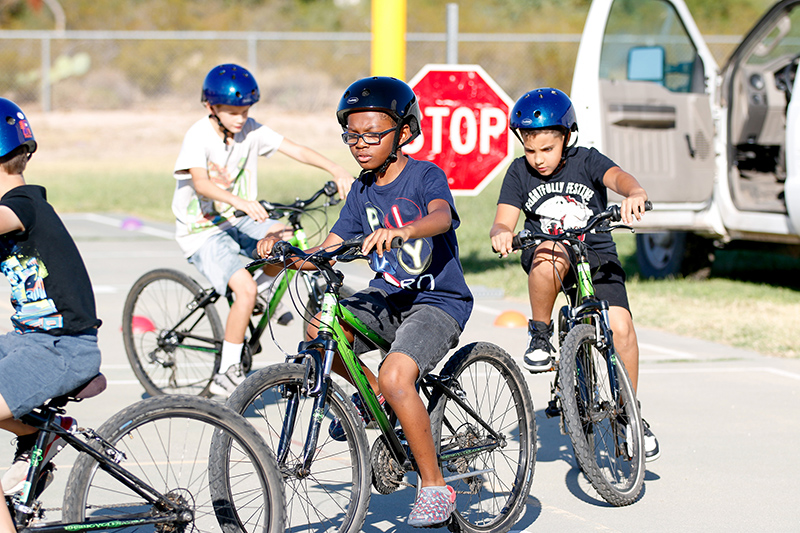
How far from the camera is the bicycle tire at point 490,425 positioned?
447 centimetres

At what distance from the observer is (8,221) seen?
3.66 meters

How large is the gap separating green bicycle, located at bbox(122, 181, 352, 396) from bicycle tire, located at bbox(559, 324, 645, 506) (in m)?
1.71

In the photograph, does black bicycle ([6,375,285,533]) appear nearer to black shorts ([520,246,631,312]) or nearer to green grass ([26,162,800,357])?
black shorts ([520,246,631,312])

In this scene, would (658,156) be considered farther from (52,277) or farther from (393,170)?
(52,277)

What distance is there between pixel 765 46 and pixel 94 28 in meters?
29.4

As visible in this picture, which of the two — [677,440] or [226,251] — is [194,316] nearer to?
[226,251]

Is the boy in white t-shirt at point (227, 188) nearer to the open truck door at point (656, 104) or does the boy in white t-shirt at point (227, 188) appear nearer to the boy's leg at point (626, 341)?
the boy's leg at point (626, 341)

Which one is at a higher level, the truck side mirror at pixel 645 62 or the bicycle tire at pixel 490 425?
the truck side mirror at pixel 645 62

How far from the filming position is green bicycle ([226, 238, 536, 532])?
384 centimetres

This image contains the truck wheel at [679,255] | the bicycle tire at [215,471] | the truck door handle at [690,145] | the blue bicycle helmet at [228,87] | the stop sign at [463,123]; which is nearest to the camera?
the bicycle tire at [215,471]

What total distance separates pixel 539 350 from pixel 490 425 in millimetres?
612

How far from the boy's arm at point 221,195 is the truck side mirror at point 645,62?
4.96 metres

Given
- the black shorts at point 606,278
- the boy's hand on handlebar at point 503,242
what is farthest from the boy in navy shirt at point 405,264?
the black shorts at point 606,278

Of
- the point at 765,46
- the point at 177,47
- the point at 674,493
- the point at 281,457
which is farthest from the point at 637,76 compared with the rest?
the point at 177,47
